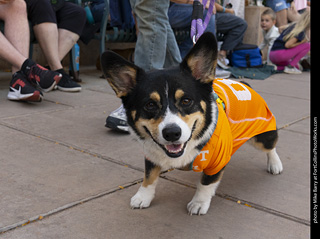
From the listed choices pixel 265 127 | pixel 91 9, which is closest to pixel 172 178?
→ pixel 265 127

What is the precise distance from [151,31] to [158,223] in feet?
7.18

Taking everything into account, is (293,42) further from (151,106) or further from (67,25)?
(151,106)

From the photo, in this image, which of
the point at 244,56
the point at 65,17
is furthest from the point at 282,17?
the point at 65,17

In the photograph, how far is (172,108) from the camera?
89.4 inches

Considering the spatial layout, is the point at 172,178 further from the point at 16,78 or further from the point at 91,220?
the point at 16,78

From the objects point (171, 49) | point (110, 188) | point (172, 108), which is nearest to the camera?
point (172, 108)

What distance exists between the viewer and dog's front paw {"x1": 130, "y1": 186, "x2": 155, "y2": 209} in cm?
251

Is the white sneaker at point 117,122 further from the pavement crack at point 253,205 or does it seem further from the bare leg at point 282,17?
the bare leg at point 282,17

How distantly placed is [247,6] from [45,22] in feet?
20.6

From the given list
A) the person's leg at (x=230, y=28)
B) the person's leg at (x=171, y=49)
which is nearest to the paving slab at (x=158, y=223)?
the person's leg at (x=171, y=49)

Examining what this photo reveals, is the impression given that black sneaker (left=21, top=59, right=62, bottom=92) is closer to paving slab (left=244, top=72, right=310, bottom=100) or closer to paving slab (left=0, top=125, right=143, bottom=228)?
paving slab (left=0, top=125, right=143, bottom=228)

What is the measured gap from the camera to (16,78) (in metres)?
4.61

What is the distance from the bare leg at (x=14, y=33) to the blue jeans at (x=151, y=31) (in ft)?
5.12

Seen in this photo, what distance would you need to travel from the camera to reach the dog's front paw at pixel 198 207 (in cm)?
248
